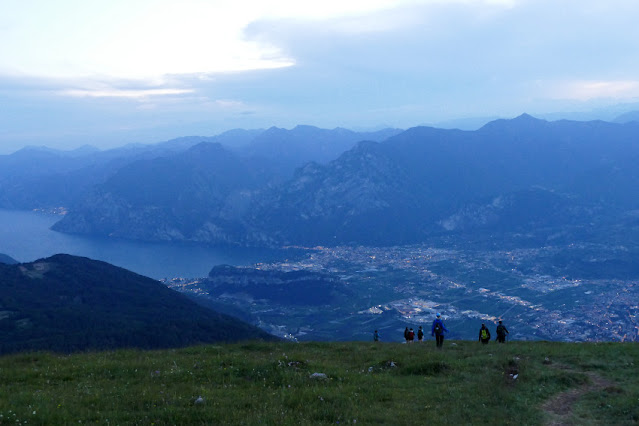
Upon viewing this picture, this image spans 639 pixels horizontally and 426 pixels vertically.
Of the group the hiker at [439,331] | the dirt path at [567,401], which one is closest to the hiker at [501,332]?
the hiker at [439,331]

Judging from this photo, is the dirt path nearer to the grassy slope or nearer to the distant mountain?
the grassy slope

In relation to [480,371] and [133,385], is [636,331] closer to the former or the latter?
[480,371]

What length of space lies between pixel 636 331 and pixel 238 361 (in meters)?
226

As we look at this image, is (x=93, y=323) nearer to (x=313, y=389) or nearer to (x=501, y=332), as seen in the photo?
(x=501, y=332)

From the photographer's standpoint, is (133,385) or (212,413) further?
(133,385)

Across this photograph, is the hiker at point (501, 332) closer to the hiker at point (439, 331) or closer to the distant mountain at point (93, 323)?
the hiker at point (439, 331)

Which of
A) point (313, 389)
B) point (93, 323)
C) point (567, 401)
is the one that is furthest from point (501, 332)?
point (93, 323)

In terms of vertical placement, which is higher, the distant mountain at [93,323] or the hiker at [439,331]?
the hiker at [439,331]

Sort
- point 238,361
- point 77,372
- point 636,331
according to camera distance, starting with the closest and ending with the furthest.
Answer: point 77,372 < point 238,361 < point 636,331

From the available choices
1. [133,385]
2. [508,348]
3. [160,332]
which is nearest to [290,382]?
[133,385]

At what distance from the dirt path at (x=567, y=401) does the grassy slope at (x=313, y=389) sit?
7.3 inches

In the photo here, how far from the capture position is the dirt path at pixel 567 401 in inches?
689

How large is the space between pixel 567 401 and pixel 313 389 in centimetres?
1080

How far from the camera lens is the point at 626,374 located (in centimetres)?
2416
